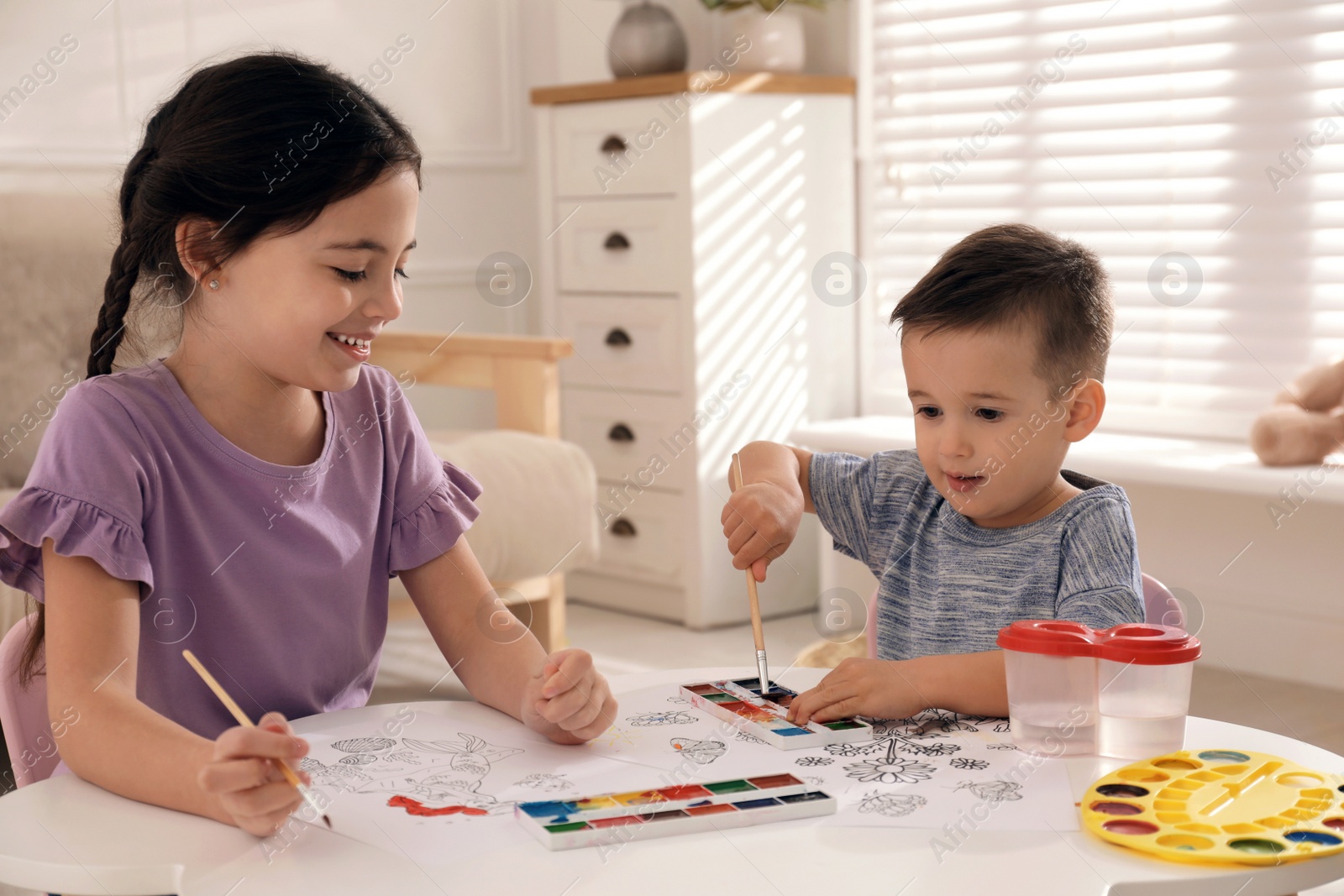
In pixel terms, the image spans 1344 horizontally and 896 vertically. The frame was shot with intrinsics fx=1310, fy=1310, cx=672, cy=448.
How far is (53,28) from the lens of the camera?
9.39 ft

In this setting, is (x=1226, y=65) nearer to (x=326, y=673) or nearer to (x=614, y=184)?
(x=614, y=184)

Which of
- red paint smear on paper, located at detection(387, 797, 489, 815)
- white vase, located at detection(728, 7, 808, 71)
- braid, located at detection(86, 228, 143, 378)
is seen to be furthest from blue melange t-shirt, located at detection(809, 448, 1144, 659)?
white vase, located at detection(728, 7, 808, 71)

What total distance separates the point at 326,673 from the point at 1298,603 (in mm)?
2013

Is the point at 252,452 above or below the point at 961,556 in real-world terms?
above

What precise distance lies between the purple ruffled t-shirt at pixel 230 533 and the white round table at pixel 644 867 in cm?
23

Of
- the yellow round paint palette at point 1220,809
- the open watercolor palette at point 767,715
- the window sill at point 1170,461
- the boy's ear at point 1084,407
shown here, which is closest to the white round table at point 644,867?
the yellow round paint palette at point 1220,809

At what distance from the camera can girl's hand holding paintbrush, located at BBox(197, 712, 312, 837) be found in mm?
668

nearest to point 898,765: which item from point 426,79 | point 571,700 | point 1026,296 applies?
point 571,700

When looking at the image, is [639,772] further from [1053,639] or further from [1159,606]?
[1159,606]

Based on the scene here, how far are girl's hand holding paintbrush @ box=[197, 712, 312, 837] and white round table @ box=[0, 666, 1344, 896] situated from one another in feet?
0.07

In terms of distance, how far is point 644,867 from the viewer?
0.64m

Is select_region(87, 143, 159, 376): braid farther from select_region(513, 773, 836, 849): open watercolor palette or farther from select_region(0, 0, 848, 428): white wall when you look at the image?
select_region(0, 0, 848, 428): white wall

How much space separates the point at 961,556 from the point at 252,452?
0.58m

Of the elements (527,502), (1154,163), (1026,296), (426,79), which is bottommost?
(527,502)
